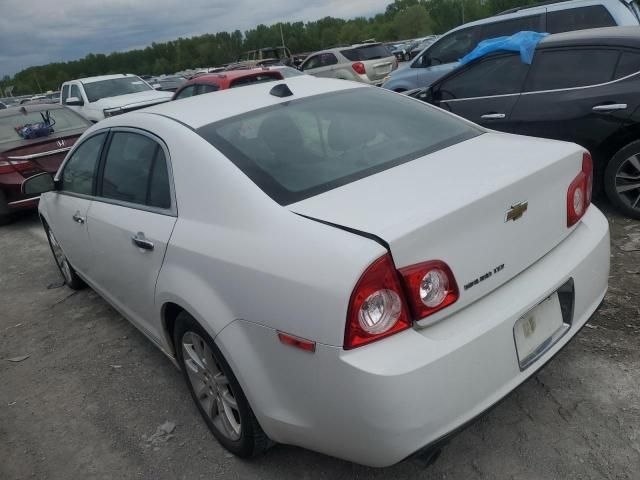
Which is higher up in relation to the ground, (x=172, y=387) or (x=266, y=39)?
(x=266, y=39)

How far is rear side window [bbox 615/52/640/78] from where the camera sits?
4340 mm

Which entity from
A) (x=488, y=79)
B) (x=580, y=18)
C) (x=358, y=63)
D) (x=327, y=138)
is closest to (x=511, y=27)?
(x=580, y=18)

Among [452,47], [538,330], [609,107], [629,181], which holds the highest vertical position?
[452,47]

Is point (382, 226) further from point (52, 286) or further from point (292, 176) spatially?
point (52, 286)

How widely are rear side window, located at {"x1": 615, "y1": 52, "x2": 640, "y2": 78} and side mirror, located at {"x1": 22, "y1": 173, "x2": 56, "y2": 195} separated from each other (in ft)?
14.6

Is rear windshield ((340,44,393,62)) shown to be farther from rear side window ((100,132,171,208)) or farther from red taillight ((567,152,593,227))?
red taillight ((567,152,593,227))

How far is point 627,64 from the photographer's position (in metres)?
4.39

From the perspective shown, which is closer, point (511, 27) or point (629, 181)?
point (629, 181)

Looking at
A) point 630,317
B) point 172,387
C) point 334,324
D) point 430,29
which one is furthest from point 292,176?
point 430,29

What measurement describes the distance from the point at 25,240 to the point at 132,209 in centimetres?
484

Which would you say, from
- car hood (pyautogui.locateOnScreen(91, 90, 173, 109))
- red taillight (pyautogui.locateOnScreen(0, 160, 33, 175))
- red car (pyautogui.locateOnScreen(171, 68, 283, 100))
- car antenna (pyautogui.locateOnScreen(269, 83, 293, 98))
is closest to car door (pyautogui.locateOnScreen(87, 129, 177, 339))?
car antenna (pyautogui.locateOnScreen(269, 83, 293, 98))

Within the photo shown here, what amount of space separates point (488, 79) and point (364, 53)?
1200cm

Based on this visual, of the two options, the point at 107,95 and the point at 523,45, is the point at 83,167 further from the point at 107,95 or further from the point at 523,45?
the point at 107,95

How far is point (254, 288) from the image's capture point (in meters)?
2.01
